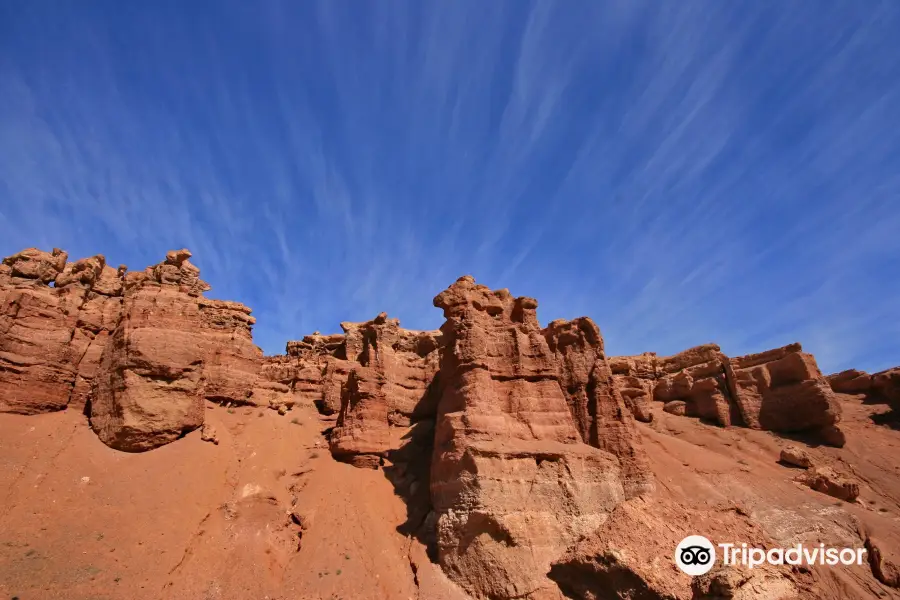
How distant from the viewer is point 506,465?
19.8 metres

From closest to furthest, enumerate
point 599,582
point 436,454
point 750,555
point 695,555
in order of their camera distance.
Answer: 1. point 695,555
2. point 599,582
3. point 750,555
4. point 436,454

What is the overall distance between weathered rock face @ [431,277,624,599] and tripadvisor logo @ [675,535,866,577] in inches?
155

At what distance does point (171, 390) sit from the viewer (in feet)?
73.9

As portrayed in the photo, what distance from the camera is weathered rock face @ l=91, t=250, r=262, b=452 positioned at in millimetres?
21172

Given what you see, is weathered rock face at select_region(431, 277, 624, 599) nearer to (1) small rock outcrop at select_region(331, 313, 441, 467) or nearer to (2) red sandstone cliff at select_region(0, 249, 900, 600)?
(2) red sandstone cliff at select_region(0, 249, 900, 600)

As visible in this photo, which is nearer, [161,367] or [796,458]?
[161,367]

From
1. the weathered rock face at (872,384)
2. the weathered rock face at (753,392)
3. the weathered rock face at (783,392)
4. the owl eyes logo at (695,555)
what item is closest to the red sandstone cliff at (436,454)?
the weathered rock face at (783,392)

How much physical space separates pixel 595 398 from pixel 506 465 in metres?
7.51

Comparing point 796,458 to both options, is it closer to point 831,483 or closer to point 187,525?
point 831,483

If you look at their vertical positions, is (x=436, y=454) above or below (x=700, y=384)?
below

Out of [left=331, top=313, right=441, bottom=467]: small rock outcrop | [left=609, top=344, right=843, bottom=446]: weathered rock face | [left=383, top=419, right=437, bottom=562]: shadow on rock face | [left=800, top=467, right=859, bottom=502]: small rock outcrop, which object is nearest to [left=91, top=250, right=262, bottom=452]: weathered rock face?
[left=331, top=313, right=441, bottom=467]: small rock outcrop

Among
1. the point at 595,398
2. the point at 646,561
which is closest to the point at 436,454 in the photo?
the point at 595,398

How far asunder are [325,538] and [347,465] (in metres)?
4.91

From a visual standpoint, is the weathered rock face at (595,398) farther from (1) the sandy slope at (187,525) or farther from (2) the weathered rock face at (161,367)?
(2) the weathered rock face at (161,367)
